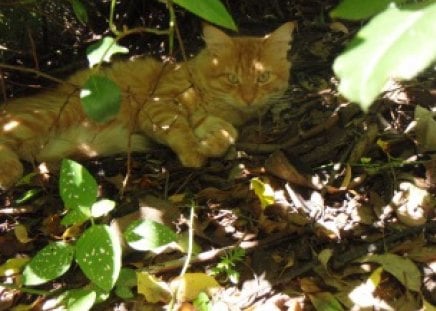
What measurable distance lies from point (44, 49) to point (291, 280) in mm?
2216

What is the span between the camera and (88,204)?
1627mm

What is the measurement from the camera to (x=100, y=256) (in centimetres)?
152

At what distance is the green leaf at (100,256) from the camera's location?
4.86 feet

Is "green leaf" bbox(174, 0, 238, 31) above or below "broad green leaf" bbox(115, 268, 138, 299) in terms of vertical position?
above

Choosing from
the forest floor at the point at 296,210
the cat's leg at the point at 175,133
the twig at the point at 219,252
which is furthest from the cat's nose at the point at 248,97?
the twig at the point at 219,252

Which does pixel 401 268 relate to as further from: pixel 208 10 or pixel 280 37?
pixel 280 37

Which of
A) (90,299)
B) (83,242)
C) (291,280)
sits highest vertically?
(83,242)

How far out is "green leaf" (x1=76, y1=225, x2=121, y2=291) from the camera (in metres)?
1.48

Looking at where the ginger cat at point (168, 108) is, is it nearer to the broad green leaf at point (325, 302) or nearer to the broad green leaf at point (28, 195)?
the broad green leaf at point (28, 195)

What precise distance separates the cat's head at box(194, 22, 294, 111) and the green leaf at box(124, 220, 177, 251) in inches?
50.8

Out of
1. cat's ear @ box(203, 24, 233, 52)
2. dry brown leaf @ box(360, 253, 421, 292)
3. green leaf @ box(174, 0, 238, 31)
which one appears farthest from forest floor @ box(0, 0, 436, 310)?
green leaf @ box(174, 0, 238, 31)

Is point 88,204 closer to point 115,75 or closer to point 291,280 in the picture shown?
point 291,280

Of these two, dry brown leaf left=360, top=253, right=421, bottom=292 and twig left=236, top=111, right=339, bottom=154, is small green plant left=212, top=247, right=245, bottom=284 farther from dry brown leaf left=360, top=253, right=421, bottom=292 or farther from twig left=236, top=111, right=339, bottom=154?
twig left=236, top=111, right=339, bottom=154

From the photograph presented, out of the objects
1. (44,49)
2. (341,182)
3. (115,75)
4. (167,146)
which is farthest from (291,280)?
(44,49)
